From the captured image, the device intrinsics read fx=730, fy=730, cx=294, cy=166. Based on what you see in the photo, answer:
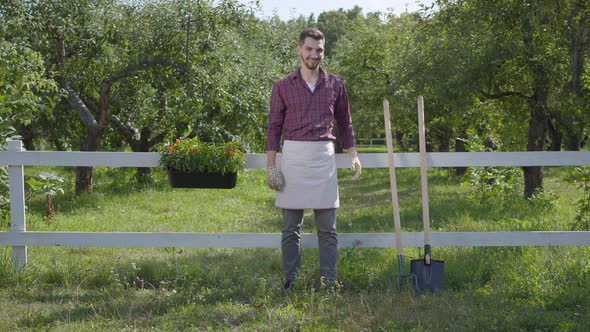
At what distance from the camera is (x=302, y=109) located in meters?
5.26

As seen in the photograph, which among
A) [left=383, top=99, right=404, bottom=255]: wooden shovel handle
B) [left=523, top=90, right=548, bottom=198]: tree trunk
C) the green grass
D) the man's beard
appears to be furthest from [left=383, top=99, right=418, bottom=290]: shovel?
[left=523, top=90, right=548, bottom=198]: tree trunk

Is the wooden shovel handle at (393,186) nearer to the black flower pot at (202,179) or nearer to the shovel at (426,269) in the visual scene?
the shovel at (426,269)

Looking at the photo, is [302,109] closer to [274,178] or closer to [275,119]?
[275,119]

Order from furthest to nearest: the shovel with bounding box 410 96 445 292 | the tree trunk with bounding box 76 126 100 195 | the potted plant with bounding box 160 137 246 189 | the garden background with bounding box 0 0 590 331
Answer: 1. the tree trunk with bounding box 76 126 100 195
2. the potted plant with bounding box 160 137 246 189
3. the shovel with bounding box 410 96 445 292
4. the garden background with bounding box 0 0 590 331

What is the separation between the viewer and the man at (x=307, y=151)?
525 cm

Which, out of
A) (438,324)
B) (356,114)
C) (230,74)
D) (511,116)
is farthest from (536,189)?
(356,114)

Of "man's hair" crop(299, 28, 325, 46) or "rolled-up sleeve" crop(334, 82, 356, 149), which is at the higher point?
"man's hair" crop(299, 28, 325, 46)

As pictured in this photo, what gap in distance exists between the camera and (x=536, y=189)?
38.6 feet

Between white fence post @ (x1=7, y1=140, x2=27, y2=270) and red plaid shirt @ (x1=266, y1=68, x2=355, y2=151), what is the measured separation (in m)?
2.05

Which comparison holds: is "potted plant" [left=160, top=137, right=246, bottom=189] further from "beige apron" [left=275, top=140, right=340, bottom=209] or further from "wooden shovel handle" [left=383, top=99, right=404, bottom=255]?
"wooden shovel handle" [left=383, top=99, right=404, bottom=255]

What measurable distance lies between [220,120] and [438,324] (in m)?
9.12

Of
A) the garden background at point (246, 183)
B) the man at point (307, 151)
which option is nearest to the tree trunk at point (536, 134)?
the garden background at point (246, 183)

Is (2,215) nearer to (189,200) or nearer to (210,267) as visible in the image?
(210,267)

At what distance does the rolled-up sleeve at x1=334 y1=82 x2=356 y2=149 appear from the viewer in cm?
543
